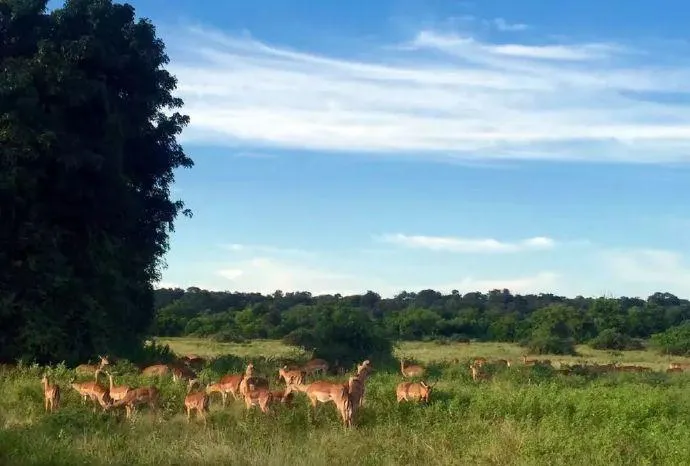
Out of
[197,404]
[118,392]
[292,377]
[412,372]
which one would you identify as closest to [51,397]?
[118,392]

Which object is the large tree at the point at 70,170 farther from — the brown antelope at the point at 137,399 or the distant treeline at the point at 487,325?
the distant treeline at the point at 487,325

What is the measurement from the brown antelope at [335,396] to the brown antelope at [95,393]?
10.5 feet

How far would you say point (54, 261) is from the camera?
66.3 ft

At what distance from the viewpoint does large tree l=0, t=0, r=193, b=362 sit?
19547 millimetres

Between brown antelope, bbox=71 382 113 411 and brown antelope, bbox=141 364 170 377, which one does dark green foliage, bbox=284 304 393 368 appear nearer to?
brown antelope, bbox=141 364 170 377

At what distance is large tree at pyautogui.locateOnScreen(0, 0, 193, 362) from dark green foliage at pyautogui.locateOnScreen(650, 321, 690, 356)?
115 ft

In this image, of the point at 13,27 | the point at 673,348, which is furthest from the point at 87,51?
the point at 673,348

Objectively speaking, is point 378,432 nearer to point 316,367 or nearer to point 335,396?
point 335,396

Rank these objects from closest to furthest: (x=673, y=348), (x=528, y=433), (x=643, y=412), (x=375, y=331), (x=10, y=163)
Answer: (x=528, y=433) → (x=643, y=412) → (x=10, y=163) → (x=375, y=331) → (x=673, y=348)

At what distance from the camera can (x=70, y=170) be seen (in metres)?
20.6

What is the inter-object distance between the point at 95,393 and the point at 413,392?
5.26 m

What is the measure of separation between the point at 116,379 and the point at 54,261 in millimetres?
5559

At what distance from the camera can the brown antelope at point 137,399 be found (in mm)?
12675

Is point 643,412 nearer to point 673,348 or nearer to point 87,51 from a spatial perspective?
point 87,51
